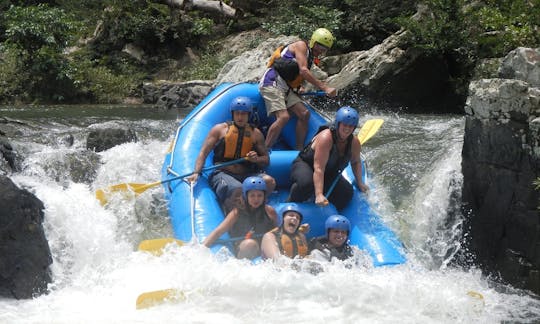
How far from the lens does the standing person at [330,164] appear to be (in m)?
5.18

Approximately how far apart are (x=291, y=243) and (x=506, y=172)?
173 centimetres

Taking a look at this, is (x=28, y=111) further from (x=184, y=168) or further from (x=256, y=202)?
(x=256, y=202)

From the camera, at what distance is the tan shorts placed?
6398 mm

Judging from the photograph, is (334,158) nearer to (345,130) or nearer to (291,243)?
(345,130)

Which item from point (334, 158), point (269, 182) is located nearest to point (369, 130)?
point (334, 158)

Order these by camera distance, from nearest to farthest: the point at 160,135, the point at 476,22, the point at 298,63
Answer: the point at 298,63 < the point at 160,135 < the point at 476,22

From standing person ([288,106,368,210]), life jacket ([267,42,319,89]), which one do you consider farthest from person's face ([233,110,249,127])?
life jacket ([267,42,319,89])

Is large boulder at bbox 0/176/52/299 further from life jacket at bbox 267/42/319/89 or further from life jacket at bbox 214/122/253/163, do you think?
life jacket at bbox 267/42/319/89

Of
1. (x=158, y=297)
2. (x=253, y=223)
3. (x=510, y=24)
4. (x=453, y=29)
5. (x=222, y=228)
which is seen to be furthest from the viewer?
(x=453, y=29)

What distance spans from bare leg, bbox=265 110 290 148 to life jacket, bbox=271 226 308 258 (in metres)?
1.63

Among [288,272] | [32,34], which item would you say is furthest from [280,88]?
[32,34]

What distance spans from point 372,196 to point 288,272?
4.78 ft

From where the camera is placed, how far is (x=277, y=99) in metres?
6.41

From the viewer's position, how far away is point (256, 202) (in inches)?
196
